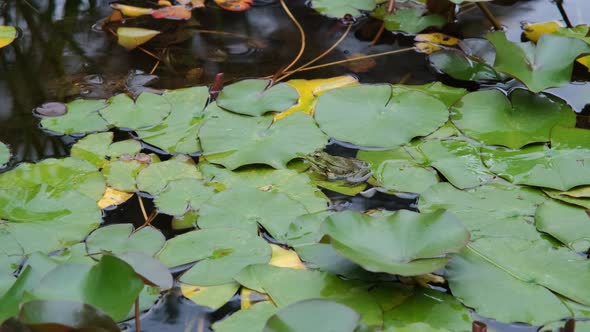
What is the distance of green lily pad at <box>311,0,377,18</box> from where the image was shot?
7.79ft

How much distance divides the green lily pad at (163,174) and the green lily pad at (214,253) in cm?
21

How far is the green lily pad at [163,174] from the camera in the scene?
1.63m

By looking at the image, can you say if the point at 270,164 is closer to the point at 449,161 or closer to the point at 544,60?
the point at 449,161

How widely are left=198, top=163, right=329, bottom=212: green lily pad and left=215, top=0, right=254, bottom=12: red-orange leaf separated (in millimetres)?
929

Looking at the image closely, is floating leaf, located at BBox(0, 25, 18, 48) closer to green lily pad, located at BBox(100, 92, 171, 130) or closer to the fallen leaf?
green lily pad, located at BBox(100, 92, 171, 130)

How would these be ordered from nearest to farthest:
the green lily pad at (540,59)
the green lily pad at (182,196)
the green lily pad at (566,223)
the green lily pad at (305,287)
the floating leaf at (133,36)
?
1. the green lily pad at (305,287)
2. the green lily pad at (566,223)
3. the green lily pad at (182,196)
4. the green lily pad at (540,59)
5. the floating leaf at (133,36)

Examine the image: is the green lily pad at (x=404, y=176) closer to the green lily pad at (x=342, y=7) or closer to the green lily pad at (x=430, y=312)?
the green lily pad at (x=430, y=312)

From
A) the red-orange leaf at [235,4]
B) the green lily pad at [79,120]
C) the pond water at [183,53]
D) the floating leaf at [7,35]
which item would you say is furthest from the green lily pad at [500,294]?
the floating leaf at [7,35]

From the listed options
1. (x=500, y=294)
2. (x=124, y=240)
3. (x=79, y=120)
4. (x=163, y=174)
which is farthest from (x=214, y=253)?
(x=79, y=120)

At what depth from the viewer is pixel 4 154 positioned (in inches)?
68.9

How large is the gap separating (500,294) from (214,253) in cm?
58

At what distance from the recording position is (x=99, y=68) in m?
2.13

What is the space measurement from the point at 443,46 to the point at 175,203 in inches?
42.6

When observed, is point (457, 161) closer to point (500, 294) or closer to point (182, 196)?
point (500, 294)
